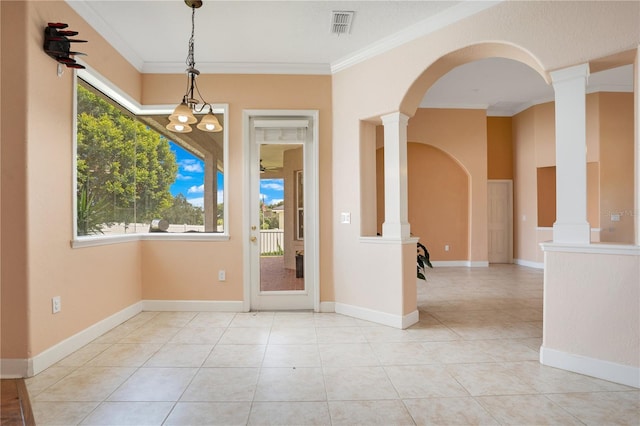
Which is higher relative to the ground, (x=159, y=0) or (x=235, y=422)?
(x=159, y=0)

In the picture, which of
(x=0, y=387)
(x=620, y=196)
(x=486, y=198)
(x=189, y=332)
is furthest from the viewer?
(x=486, y=198)

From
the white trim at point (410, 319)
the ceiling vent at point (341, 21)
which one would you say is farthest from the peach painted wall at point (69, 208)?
the white trim at point (410, 319)

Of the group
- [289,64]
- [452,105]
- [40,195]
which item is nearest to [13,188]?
[40,195]

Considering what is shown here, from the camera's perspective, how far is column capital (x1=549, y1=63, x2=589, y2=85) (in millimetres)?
2617

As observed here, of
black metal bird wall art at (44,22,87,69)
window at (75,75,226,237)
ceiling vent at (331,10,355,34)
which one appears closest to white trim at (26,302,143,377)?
window at (75,75,226,237)

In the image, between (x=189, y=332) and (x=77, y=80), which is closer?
(x=77, y=80)

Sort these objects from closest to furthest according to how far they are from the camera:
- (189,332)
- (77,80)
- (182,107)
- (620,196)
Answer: (182,107) < (77,80) < (189,332) < (620,196)

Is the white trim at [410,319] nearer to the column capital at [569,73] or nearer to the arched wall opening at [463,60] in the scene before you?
the arched wall opening at [463,60]

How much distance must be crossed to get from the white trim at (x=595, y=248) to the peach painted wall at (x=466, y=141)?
5.24 m

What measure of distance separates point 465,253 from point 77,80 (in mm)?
7555

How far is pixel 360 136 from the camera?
411 centimetres

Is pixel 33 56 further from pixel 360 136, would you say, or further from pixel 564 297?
pixel 564 297

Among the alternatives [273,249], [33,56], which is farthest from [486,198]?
[33,56]

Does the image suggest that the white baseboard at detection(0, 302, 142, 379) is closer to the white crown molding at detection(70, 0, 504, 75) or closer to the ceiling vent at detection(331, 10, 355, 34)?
the white crown molding at detection(70, 0, 504, 75)
